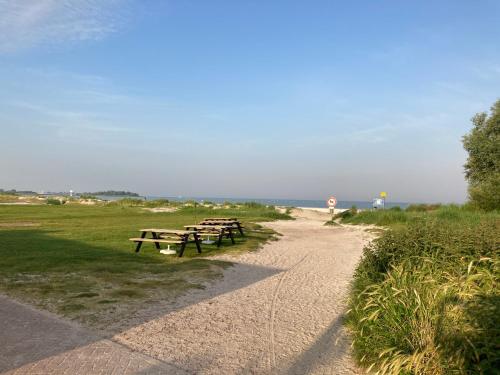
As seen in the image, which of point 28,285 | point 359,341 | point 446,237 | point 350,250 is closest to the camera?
point 359,341

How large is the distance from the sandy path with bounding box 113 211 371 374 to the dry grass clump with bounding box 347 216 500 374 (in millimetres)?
530

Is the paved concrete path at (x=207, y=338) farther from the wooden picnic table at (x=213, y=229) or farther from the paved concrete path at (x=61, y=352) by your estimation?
the wooden picnic table at (x=213, y=229)

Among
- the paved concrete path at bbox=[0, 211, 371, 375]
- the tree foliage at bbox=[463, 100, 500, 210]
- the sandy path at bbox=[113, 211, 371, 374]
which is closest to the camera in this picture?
the paved concrete path at bbox=[0, 211, 371, 375]

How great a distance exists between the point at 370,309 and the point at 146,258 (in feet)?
26.2

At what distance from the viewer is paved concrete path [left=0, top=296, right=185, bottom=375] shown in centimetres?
462

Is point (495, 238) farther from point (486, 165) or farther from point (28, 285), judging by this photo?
point (486, 165)

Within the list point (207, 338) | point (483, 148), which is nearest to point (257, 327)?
point (207, 338)

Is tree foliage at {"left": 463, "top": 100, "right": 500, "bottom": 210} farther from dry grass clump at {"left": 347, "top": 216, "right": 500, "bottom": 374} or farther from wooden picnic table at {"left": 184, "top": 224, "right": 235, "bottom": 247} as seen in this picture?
dry grass clump at {"left": 347, "top": 216, "right": 500, "bottom": 374}

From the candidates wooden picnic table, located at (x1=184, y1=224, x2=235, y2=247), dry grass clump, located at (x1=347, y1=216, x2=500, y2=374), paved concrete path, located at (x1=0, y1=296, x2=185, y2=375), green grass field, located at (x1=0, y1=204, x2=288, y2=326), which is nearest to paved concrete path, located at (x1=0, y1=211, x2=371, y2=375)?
paved concrete path, located at (x1=0, y1=296, x2=185, y2=375)

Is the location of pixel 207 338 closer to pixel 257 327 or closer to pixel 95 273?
pixel 257 327

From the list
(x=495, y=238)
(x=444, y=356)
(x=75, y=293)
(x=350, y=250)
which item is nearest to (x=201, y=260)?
(x=75, y=293)

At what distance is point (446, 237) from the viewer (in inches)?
276

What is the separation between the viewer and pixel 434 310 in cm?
449

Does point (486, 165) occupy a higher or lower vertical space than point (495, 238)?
higher
